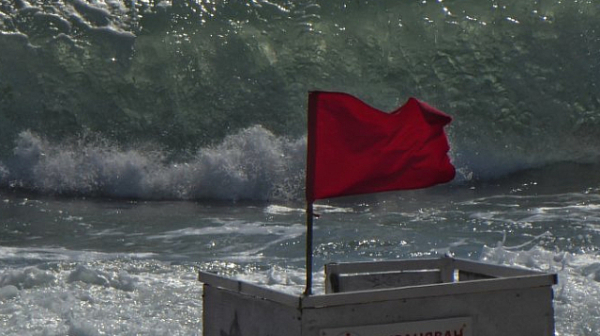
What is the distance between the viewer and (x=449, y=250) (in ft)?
24.2

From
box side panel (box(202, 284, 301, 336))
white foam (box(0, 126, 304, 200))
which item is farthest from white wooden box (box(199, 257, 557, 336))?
white foam (box(0, 126, 304, 200))

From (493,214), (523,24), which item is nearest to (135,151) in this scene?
(493,214)

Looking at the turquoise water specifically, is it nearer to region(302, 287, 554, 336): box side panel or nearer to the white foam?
the white foam

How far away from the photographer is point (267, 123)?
448 inches

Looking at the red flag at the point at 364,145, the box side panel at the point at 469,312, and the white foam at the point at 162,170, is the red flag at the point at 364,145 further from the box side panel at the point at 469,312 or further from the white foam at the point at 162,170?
the white foam at the point at 162,170

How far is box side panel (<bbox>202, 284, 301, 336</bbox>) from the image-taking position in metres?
2.99

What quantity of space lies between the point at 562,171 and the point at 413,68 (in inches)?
86.2

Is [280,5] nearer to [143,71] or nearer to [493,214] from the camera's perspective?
[143,71]

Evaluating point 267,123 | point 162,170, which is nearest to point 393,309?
point 162,170

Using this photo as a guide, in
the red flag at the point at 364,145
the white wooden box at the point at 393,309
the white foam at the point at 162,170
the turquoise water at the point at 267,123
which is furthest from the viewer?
the white foam at the point at 162,170

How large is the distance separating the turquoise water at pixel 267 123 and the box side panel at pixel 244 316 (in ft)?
12.4

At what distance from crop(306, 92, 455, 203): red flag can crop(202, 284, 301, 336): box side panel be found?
359 mm

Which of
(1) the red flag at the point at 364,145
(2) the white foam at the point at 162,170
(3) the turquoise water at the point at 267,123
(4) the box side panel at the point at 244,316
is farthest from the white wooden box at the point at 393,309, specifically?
(2) the white foam at the point at 162,170

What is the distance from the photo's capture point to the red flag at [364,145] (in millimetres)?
3186
